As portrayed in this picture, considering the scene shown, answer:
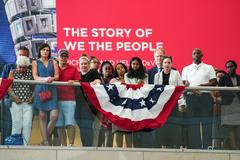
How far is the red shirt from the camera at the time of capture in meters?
17.7

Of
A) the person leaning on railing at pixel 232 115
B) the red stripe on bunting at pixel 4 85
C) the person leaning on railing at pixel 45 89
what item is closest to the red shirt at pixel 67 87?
the person leaning on railing at pixel 45 89

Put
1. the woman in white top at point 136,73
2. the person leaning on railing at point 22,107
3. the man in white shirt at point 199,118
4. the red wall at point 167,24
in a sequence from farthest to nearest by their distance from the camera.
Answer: the red wall at point 167,24
the woman in white top at point 136,73
the man in white shirt at point 199,118
the person leaning on railing at point 22,107

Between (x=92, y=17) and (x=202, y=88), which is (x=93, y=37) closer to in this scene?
(x=92, y=17)

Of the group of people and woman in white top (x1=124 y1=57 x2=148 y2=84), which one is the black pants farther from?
woman in white top (x1=124 y1=57 x2=148 y2=84)

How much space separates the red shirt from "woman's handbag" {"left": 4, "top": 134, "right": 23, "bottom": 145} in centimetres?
104

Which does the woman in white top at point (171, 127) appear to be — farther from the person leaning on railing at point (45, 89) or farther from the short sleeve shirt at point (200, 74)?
the person leaning on railing at point (45, 89)

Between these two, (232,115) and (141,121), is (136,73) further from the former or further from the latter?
(232,115)

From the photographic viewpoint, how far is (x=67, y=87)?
17703mm

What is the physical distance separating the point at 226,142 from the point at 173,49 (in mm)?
6230

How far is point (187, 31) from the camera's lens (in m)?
24.3

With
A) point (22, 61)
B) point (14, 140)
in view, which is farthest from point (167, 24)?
point (14, 140)

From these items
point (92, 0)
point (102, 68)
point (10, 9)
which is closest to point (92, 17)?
point (92, 0)

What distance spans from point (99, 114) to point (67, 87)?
817 millimetres

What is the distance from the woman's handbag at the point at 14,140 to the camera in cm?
1744
